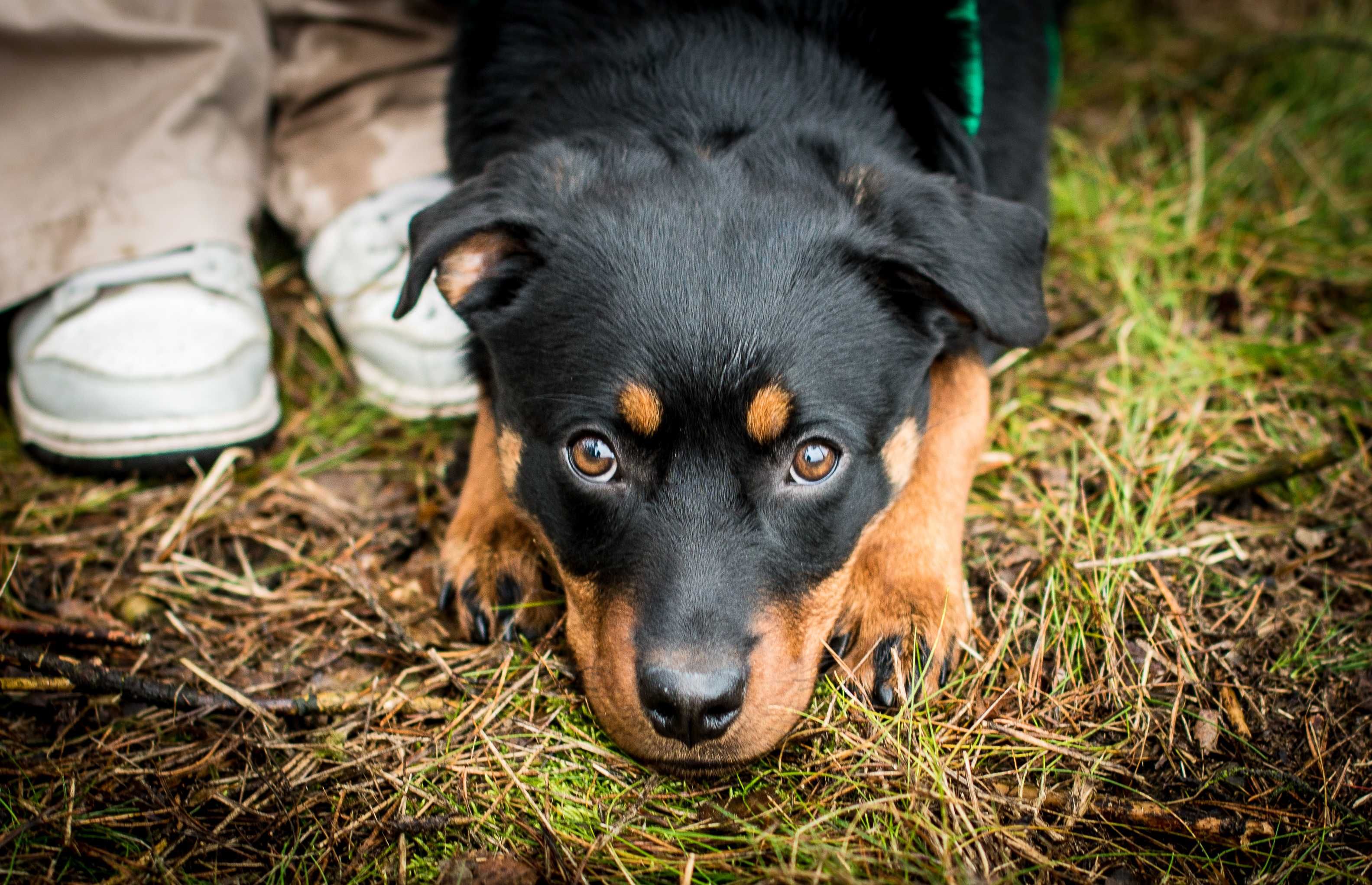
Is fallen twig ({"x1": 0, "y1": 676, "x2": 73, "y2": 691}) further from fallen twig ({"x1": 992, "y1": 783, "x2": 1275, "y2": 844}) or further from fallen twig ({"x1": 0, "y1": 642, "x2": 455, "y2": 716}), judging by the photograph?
fallen twig ({"x1": 992, "y1": 783, "x2": 1275, "y2": 844})

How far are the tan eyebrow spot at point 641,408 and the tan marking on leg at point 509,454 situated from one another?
35cm

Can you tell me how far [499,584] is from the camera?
2486 millimetres

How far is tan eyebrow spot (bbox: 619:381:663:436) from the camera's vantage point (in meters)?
2.04

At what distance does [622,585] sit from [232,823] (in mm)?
938

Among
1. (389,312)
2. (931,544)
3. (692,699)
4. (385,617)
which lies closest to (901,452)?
(931,544)

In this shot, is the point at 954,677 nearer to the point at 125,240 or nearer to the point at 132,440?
the point at 132,440

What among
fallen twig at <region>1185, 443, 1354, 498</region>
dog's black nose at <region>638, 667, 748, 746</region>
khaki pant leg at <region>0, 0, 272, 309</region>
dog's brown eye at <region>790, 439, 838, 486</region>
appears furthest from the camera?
khaki pant leg at <region>0, 0, 272, 309</region>

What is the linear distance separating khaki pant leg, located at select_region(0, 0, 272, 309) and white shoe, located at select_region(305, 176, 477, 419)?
0.35 metres

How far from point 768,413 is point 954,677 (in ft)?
2.54

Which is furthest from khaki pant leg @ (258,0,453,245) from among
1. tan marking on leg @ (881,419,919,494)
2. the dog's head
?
tan marking on leg @ (881,419,919,494)

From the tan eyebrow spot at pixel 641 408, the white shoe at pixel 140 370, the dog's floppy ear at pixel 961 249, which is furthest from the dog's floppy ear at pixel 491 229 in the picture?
the white shoe at pixel 140 370

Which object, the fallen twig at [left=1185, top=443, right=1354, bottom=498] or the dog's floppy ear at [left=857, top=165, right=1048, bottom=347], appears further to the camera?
the fallen twig at [left=1185, top=443, right=1354, bottom=498]

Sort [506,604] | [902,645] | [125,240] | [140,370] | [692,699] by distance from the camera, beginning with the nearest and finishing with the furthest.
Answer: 1. [692,699]
2. [902,645]
3. [506,604]
4. [140,370]
5. [125,240]

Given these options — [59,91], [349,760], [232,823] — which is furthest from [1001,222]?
[59,91]
